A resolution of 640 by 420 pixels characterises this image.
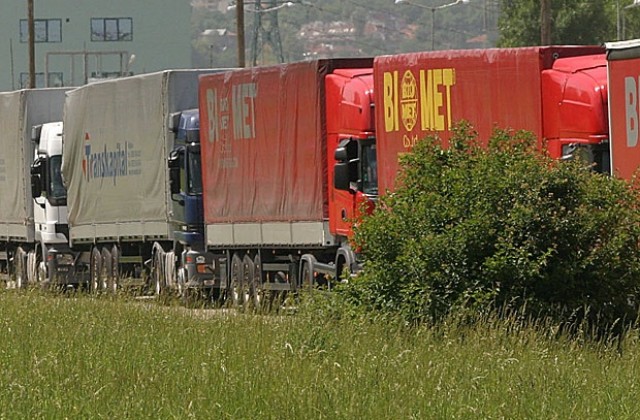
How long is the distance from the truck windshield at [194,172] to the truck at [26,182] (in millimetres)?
5996

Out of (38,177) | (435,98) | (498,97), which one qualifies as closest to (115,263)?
(38,177)

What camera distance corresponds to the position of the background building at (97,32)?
131250mm

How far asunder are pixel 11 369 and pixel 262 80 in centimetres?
1413

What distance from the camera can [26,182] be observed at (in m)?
36.6

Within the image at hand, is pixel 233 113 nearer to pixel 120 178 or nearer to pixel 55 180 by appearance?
pixel 120 178

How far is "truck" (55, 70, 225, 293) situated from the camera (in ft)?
99.2

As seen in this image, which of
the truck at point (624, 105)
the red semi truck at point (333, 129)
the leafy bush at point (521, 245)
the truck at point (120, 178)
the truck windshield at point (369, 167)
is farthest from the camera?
the truck at point (120, 178)

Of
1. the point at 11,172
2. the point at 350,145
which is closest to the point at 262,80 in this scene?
the point at 350,145

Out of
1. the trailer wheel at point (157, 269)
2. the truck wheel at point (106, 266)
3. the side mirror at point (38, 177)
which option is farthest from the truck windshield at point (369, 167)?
the side mirror at point (38, 177)

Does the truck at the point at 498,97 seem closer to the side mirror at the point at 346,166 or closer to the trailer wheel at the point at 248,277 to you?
the side mirror at the point at 346,166

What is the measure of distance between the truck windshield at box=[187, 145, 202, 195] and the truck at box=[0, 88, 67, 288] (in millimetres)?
5996

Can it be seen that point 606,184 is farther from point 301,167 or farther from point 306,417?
point 301,167

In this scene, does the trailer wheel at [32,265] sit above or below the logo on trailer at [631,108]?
below

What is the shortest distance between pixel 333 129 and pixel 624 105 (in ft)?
24.0
